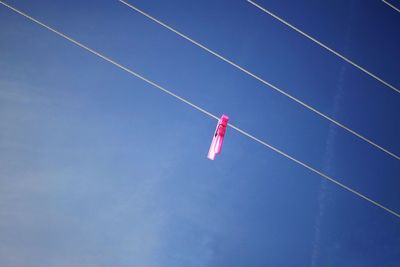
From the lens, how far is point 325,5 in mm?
4000

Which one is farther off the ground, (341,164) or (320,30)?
(320,30)

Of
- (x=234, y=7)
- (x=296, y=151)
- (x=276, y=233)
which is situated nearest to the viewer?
(x=276, y=233)

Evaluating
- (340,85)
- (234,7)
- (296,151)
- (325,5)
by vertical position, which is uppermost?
(325,5)

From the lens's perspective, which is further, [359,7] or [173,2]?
[359,7]

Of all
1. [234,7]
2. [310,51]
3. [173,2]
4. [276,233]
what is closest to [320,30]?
[310,51]

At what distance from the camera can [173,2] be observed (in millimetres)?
3738

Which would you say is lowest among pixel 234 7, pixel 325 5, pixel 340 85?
pixel 340 85

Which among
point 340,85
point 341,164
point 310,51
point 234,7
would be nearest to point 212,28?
point 234,7

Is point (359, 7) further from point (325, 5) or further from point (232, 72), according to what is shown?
point (232, 72)

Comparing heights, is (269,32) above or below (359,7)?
below

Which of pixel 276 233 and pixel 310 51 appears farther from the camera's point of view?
pixel 310 51

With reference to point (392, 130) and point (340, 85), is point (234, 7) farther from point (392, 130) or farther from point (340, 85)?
point (392, 130)

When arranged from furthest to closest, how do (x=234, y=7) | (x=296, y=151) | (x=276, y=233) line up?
(x=234, y=7) → (x=296, y=151) → (x=276, y=233)

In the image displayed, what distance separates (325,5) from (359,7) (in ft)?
1.08
